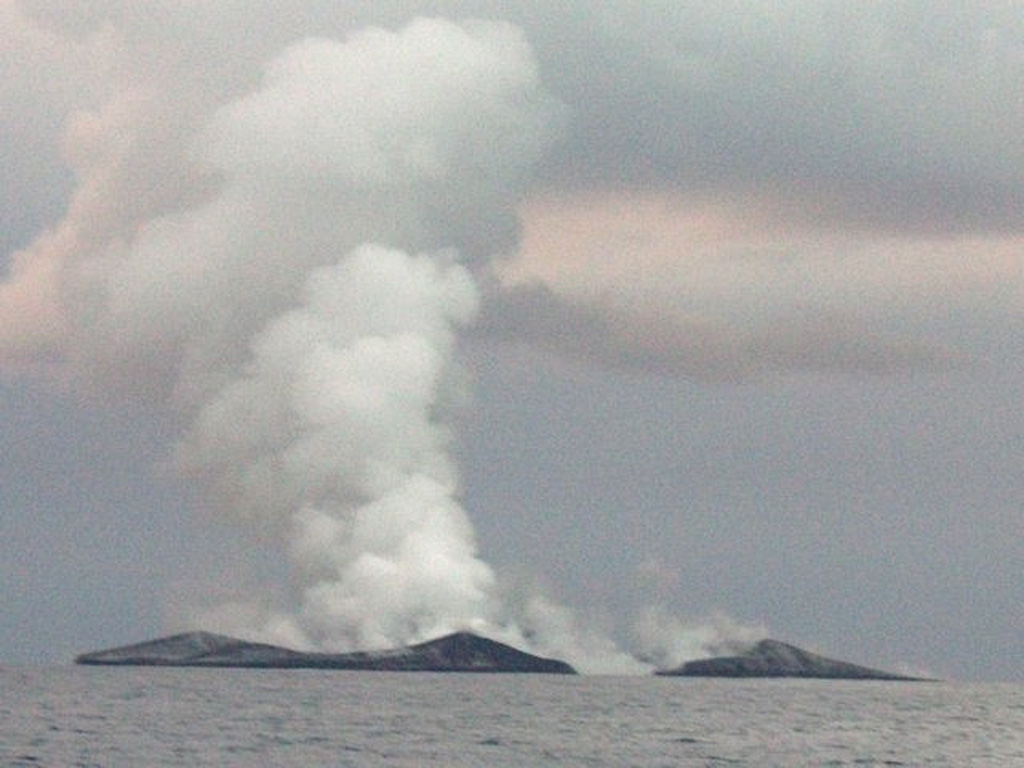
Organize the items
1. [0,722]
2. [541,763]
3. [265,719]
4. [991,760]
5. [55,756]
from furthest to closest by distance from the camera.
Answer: [265,719]
[0,722]
[991,760]
[541,763]
[55,756]

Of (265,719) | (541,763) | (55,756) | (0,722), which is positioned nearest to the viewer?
(55,756)

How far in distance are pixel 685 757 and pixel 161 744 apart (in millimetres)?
38496

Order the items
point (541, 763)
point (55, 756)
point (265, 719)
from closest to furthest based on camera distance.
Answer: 1. point (55, 756)
2. point (541, 763)
3. point (265, 719)

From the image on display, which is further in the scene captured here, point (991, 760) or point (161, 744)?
point (991, 760)

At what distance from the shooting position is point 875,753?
6526 inches

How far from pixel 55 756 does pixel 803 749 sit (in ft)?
209

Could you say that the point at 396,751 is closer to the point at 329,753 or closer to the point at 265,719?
the point at 329,753

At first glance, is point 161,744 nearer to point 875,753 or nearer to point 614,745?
point 614,745

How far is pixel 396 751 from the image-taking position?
491 ft

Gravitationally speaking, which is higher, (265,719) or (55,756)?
(265,719)

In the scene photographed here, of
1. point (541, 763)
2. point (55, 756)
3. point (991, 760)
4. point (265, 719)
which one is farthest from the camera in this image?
point (265, 719)

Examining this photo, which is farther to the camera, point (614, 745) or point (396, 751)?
point (614, 745)

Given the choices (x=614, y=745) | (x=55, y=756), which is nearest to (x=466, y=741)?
(x=614, y=745)

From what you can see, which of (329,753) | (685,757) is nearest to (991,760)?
(685,757)
